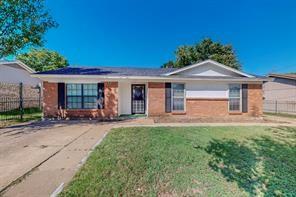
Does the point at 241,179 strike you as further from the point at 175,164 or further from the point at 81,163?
the point at 81,163

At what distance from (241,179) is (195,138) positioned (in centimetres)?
310

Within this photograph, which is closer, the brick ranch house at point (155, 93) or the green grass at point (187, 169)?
the green grass at point (187, 169)

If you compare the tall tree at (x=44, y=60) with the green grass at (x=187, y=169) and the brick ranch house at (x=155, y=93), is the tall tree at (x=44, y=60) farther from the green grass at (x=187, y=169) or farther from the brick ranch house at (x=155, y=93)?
the green grass at (x=187, y=169)

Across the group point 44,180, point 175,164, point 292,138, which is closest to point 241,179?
point 175,164

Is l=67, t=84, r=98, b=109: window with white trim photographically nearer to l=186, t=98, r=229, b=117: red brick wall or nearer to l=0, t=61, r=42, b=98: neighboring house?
l=186, t=98, r=229, b=117: red brick wall

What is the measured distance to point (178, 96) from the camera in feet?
43.7

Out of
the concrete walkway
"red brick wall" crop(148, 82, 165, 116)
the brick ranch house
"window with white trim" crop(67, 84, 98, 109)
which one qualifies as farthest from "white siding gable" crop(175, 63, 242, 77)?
the concrete walkway

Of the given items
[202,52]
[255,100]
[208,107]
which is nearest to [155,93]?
[208,107]

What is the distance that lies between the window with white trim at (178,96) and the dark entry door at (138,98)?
2330 mm

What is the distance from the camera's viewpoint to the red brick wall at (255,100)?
44.4 feet

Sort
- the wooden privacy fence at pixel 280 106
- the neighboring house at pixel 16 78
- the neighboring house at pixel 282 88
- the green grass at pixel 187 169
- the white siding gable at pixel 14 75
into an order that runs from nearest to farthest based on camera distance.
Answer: the green grass at pixel 187 169 < the wooden privacy fence at pixel 280 106 < the neighboring house at pixel 16 78 < the neighboring house at pixel 282 88 < the white siding gable at pixel 14 75

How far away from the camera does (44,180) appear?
3764 mm

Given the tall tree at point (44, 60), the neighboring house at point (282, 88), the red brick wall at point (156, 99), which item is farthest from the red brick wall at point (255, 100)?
the tall tree at point (44, 60)

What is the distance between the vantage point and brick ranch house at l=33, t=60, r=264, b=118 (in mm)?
12398
